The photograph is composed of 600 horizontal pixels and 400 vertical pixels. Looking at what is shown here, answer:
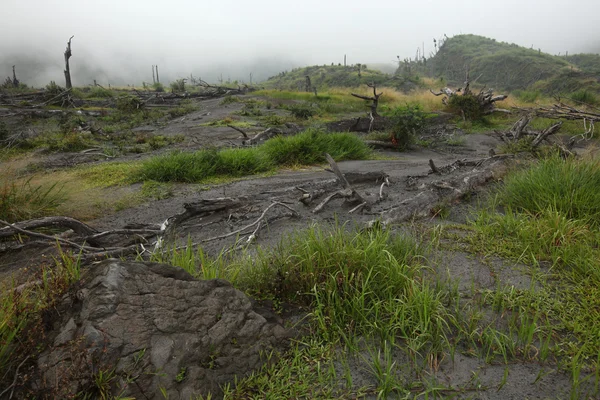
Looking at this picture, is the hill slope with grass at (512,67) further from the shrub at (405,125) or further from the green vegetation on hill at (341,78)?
→ the shrub at (405,125)

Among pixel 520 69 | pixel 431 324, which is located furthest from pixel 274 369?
pixel 520 69

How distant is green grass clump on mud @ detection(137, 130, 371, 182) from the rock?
466cm

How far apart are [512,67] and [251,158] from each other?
5601 cm

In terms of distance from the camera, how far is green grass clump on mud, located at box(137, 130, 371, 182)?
623 cm

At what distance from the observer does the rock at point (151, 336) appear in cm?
135

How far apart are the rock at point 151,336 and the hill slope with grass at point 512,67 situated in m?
30.9

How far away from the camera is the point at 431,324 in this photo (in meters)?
1.92

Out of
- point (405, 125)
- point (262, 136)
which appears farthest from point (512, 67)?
point (262, 136)

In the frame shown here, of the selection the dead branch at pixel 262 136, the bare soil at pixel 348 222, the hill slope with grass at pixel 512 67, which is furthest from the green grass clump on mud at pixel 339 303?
the hill slope with grass at pixel 512 67

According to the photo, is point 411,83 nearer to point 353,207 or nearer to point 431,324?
point 353,207

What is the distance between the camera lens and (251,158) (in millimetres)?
7090

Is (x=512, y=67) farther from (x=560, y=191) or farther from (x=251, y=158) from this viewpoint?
(x=560, y=191)

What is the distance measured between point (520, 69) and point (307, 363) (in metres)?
57.9

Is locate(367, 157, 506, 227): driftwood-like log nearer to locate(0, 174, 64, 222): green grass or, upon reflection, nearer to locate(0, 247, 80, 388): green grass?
locate(0, 247, 80, 388): green grass
